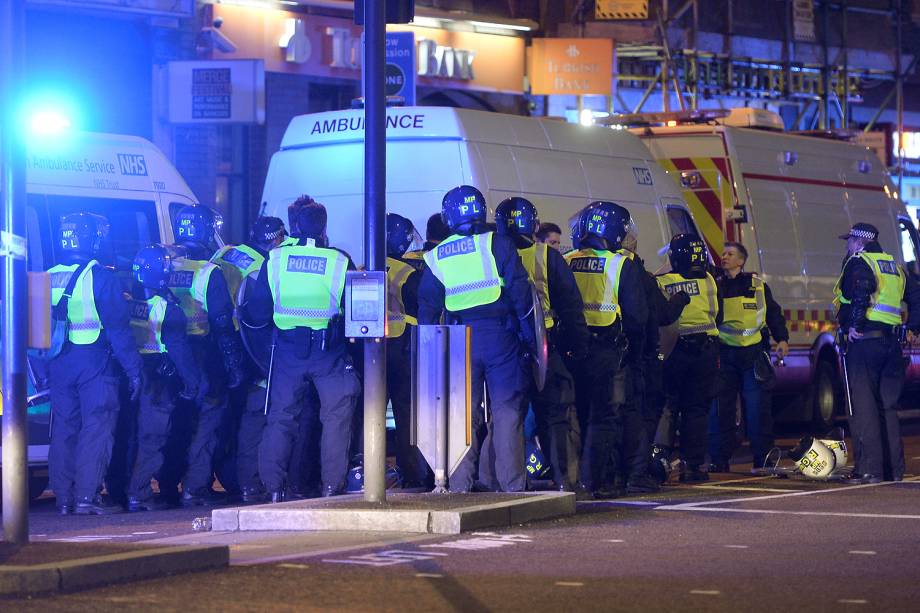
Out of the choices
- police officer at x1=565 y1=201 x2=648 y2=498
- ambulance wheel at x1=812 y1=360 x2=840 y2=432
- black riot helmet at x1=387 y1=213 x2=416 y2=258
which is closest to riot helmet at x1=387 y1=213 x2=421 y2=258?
black riot helmet at x1=387 y1=213 x2=416 y2=258

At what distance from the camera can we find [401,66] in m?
17.9

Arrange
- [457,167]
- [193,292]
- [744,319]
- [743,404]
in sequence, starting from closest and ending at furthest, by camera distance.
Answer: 1. [193,292]
2. [457,167]
3. [744,319]
4. [743,404]

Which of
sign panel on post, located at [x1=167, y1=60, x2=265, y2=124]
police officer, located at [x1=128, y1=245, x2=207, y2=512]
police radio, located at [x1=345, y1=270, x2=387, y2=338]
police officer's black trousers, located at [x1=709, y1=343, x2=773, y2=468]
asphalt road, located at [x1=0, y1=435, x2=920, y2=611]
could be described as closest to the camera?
asphalt road, located at [x1=0, y1=435, x2=920, y2=611]

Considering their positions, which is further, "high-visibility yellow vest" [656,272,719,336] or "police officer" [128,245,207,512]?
"high-visibility yellow vest" [656,272,719,336]

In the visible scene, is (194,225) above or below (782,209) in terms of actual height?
below

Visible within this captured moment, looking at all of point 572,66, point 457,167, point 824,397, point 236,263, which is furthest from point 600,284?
Answer: point 572,66

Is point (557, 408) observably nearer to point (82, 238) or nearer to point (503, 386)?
point (503, 386)

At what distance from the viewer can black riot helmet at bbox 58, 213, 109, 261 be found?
35.9ft

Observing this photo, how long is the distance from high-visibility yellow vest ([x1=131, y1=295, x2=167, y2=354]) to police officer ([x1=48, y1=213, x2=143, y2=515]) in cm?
25

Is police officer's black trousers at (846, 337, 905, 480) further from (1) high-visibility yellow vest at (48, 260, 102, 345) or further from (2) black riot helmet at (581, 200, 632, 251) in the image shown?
(1) high-visibility yellow vest at (48, 260, 102, 345)

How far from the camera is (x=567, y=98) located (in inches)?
1008

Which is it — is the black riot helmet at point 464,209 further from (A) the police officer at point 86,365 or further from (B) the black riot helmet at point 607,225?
(A) the police officer at point 86,365

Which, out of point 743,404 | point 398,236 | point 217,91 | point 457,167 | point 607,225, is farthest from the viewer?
point 217,91

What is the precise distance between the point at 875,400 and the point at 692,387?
1.37 m
